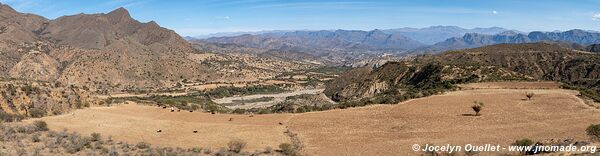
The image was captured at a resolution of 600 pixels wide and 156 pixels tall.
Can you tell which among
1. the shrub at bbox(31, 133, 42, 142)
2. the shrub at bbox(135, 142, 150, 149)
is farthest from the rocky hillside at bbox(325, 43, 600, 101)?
the shrub at bbox(31, 133, 42, 142)

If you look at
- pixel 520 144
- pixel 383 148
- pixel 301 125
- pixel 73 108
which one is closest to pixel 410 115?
pixel 301 125

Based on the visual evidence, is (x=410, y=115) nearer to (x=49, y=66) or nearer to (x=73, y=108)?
(x=73, y=108)

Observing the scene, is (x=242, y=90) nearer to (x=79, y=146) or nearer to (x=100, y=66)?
(x=100, y=66)

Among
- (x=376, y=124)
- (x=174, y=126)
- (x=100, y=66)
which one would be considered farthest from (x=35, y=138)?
(x=100, y=66)

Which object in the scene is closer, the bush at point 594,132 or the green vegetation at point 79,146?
the bush at point 594,132

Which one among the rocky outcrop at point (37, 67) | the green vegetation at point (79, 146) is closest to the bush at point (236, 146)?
the green vegetation at point (79, 146)

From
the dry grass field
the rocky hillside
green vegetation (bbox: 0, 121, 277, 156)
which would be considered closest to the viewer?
green vegetation (bbox: 0, 121, 277, 156)

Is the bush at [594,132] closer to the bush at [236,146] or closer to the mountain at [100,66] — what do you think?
the bush at [236,146]

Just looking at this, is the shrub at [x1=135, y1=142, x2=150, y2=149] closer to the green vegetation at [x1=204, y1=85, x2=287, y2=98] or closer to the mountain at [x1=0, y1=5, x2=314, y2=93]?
the mountain at [x1=0, y1=5, x2=314, y2=93]
